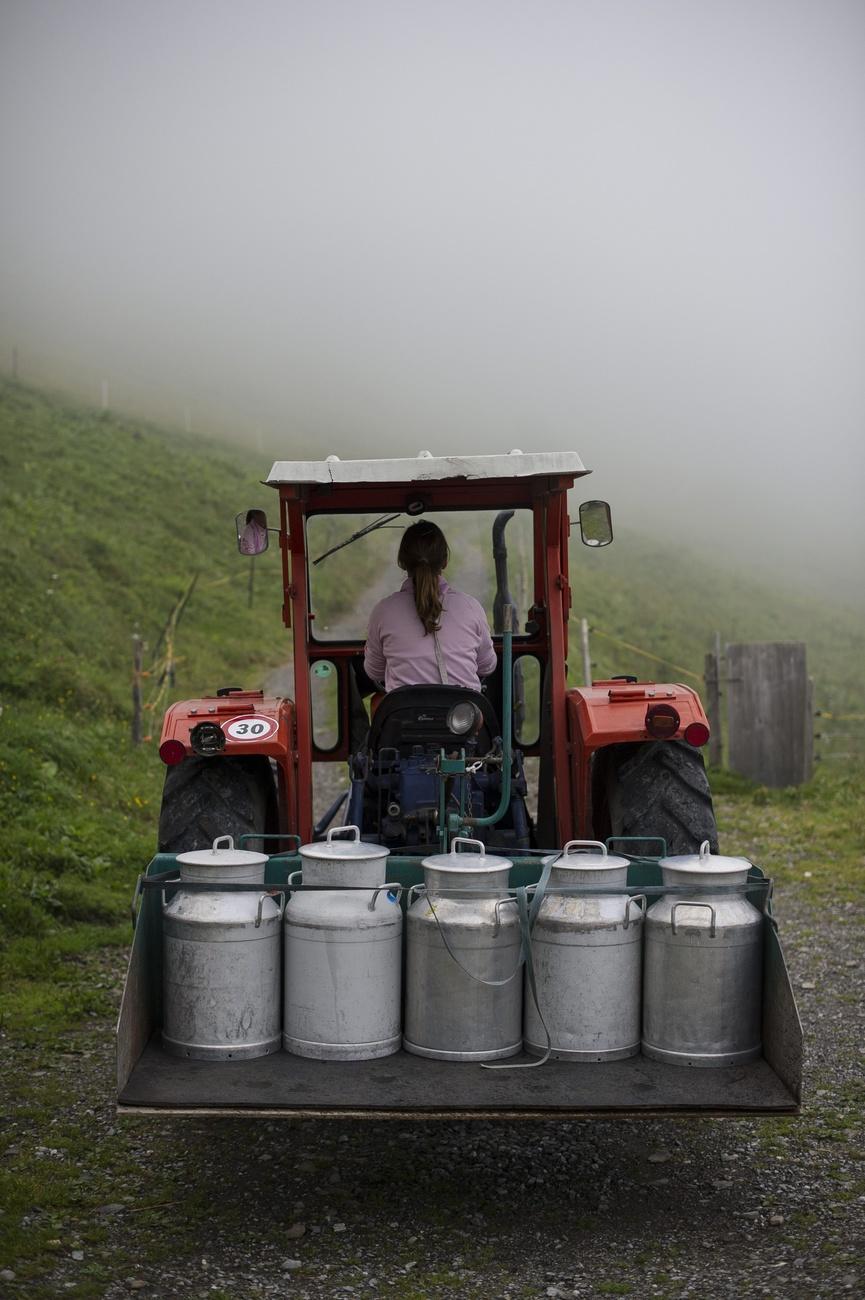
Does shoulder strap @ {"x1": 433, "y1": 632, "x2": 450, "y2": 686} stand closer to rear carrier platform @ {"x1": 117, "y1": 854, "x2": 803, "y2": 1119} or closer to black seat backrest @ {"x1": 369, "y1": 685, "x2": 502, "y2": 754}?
black seat backrest @ {"x1": 369, "y1": 685, "x2": 502, "y2": 754}

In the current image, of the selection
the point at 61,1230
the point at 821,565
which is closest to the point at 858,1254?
the point at 61,1230

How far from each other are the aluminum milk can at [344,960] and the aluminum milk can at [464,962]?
0.28 feet

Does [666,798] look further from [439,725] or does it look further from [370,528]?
[370,528]

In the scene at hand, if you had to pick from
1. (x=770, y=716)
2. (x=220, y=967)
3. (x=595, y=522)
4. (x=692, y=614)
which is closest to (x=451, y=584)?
(x=595, y=522)

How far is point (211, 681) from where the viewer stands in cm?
1847

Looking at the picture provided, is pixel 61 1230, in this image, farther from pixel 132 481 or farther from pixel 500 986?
pixel 132 481

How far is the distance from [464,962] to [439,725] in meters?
1.30

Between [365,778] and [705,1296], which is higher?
[365,778]

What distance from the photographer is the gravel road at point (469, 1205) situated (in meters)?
3.70

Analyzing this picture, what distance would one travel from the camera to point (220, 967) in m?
3.99

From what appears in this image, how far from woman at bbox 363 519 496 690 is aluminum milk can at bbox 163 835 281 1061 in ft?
4.55

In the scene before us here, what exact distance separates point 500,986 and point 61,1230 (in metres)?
1.50

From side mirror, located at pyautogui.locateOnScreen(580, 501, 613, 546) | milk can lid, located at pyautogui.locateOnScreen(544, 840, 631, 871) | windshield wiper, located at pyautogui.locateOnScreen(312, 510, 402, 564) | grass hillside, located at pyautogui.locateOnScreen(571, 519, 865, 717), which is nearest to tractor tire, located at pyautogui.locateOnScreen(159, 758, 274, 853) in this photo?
windshield wiper, located at pyautogui.locateOnScreen(312, 510, 402, 564)

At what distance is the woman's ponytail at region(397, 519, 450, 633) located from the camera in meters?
5.27
